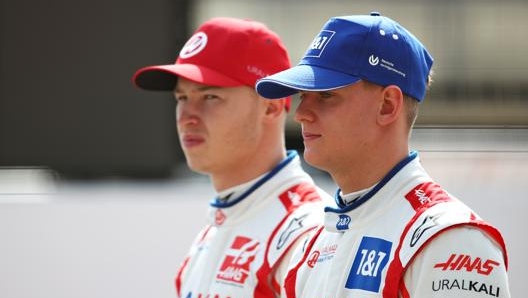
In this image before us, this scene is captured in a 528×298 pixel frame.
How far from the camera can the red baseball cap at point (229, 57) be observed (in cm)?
304

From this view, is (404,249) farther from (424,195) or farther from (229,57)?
(229,57)

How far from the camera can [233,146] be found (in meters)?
3.03

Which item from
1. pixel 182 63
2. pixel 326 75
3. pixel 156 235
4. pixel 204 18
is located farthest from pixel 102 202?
pixel 326 75

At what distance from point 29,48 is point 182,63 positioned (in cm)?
258

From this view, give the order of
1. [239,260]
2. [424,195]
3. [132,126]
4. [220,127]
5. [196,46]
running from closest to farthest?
1. [424,195]
2. [239,260]
3. [220,127]
4. [196,46]
5. [132,126]

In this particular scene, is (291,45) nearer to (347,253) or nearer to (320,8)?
(320,8)

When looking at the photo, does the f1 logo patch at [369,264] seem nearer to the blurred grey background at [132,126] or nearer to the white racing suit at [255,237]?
the white racing suit at [255,237]

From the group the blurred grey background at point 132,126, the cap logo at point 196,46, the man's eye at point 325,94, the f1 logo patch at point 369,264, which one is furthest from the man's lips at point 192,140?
the blurred grey background at point 132,126

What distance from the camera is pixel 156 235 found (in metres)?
4.58

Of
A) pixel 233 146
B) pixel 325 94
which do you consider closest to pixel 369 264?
pixel 325 94

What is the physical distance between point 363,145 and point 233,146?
2.85ft

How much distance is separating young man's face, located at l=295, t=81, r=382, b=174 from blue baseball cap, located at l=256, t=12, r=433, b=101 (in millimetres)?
35

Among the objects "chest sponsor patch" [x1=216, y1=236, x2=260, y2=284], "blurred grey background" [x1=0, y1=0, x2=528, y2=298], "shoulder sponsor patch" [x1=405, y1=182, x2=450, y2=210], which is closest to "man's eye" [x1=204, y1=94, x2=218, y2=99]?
"chest sponsor patch" [x1=216, y1=236, x2=260, y2=284]

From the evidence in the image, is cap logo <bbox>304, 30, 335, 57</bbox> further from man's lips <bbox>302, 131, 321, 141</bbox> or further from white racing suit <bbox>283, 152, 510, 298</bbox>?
white racing suit <bbox>283, 152, 510, 298</bbox>
